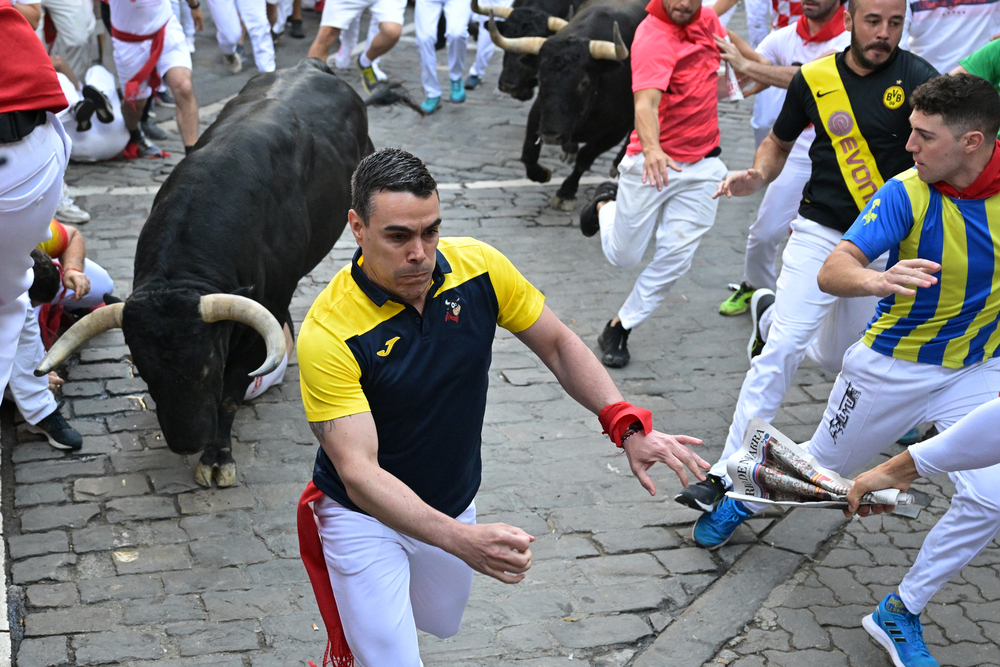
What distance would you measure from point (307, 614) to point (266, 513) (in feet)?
2.94

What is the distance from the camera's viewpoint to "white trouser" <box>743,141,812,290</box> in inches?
261

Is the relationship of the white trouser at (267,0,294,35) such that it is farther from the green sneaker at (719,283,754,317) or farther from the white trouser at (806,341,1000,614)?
the white trouser at (806,341,1000,614)

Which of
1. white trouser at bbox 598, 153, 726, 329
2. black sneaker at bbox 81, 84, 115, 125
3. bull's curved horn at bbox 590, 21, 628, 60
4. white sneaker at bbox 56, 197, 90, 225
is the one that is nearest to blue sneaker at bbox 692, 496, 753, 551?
white trouser at bbox 598, 153, 726, 329

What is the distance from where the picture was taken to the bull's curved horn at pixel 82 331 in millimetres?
5031

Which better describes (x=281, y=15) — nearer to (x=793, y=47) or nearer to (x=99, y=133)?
(x=99, y=133)

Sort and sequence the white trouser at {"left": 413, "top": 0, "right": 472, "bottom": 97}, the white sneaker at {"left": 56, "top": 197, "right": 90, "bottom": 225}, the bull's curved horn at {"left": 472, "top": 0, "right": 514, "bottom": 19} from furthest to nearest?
1. the white trouser at {"left": 413, "top": 0, "right": 472, "bottom": 97}
2. the bull's curved horn at {"left": 472, "top": 0, "right": 514, "bottom": 19}
3. the white sneaker at {"left": 56, "top": 197, "right": 90, "bottom": 225}

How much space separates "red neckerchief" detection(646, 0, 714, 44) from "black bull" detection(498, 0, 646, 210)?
9.20 feet

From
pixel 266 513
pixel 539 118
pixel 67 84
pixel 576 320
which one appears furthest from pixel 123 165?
pixel 266 513

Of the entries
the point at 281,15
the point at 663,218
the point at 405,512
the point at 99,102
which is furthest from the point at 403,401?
the point at 281,15

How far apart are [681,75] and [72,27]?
6.53 m

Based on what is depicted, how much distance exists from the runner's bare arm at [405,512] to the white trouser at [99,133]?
7.91 metres

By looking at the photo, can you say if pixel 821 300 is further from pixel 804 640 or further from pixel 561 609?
pixel 561 609

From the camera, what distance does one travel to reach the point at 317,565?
3.59 m

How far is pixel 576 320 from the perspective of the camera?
25.0 ft
